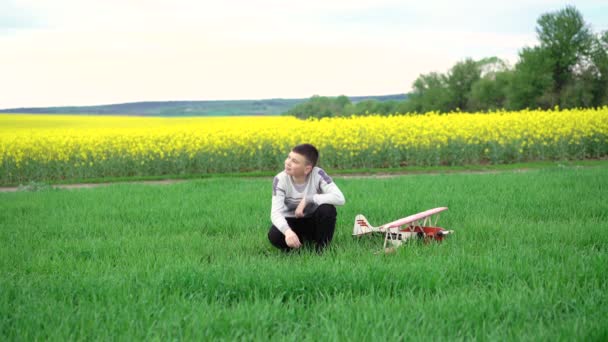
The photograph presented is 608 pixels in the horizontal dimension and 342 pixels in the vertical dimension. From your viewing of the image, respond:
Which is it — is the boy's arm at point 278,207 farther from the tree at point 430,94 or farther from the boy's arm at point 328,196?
the tree at point 430,94

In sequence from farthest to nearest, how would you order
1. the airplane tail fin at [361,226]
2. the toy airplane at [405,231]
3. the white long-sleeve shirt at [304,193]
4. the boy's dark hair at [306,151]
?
the airplane tail fin at [361,226] < the toy airplane at [405,231] < the white long-sleeve shirt at [304,193] < the boy's dark hair at [306,151]

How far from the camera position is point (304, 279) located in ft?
14.6

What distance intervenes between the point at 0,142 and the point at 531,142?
16.2m

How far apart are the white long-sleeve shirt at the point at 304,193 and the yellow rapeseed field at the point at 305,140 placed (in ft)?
38.2

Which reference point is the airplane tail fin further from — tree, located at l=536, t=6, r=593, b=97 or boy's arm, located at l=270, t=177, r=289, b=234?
tree, located at l=536, t=6, r=593, b=97

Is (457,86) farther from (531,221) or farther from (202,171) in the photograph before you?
(531,221)

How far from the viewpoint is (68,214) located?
869cm

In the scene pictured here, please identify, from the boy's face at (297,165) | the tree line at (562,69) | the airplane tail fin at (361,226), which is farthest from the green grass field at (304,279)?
the tree line at (562,69)

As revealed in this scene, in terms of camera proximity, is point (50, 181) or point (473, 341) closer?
point (473, 341)

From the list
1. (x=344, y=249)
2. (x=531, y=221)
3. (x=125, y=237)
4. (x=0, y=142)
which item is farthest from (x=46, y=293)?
(x=0, y=142)

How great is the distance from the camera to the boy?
18.4 ft

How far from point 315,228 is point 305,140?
12633 mm

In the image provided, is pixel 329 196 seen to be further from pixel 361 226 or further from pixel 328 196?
pixel 361 226

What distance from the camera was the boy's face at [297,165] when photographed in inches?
220
